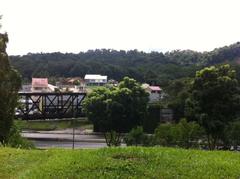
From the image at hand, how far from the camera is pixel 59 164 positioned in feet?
28.8

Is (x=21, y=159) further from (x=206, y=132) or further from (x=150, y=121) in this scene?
(x=150, y=121)

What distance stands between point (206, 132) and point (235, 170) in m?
30.0

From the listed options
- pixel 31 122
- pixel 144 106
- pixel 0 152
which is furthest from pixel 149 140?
pixel 31 122

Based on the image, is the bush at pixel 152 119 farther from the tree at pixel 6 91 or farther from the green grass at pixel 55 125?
the tree at pixel 6 91

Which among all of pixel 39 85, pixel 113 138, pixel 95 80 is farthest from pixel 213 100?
pixel 95 80

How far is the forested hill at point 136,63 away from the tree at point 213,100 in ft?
225

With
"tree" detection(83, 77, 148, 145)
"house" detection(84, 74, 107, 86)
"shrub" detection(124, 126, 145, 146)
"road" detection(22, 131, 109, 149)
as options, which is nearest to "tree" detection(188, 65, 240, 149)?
"shrub" detection(124, 126, 145, 146)

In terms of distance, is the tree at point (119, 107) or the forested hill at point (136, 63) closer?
the tree at point (119, 107)

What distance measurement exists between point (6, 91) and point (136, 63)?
13377cm

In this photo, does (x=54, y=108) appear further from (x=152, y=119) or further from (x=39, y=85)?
(x=39, y=85)

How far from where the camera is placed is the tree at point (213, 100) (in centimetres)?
3681

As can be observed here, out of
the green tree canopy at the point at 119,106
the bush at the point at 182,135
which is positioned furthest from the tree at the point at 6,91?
the green tree canopy at the point at 119,106

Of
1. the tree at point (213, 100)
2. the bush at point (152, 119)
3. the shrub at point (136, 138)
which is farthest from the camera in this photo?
the bush at point (152, 119)

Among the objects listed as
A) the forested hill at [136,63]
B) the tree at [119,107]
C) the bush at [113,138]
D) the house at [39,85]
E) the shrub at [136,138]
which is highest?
the forested hill at [136,63]
